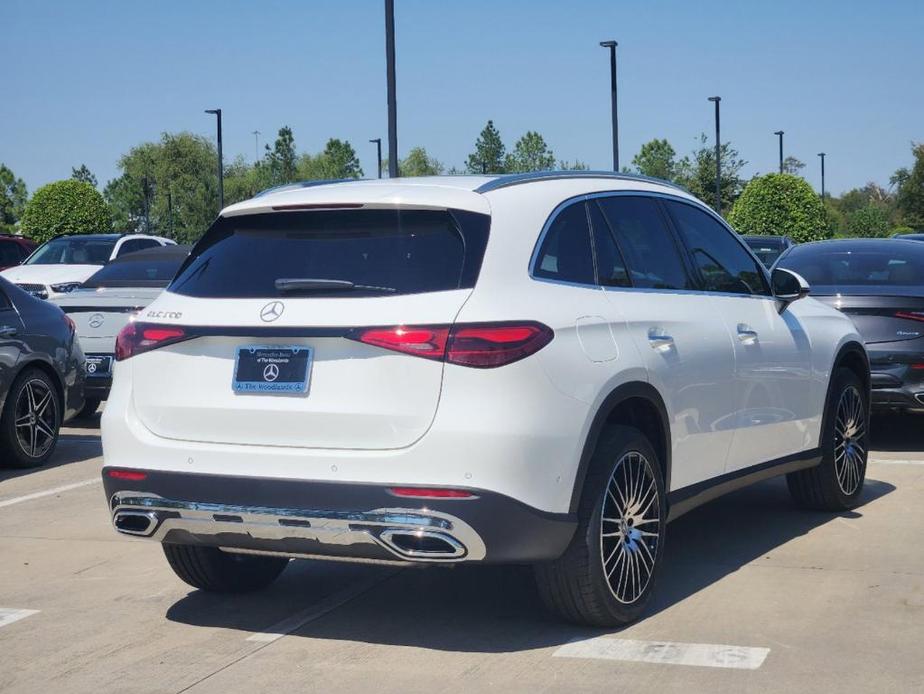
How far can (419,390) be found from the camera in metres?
4.91

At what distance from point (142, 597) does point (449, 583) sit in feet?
4.48

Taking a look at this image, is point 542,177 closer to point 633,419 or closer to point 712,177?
point 633,419

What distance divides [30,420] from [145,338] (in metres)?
5.51

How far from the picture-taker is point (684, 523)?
7.94 metres

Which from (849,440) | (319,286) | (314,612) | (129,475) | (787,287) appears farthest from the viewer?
(849,440)

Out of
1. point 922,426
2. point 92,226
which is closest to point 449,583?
point 922,426

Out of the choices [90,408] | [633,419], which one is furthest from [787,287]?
[90,408]

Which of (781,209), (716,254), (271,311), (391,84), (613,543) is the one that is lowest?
(613,543)

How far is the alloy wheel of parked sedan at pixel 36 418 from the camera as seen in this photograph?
1045cm

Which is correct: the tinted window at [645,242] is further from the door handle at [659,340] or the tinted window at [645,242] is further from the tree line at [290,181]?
the tree line at [290,181]

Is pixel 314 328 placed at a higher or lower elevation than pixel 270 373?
higher

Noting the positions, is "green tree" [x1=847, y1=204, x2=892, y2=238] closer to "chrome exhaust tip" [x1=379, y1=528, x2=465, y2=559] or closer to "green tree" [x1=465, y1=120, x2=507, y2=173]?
"green tree" [x1=465, y1=120, x2=507, y2=173]

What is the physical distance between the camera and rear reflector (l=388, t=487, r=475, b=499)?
4836mm

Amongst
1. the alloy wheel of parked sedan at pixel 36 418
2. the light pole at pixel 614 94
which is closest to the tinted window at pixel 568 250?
the alloy wheel of parked sedan at pixel 36 418
